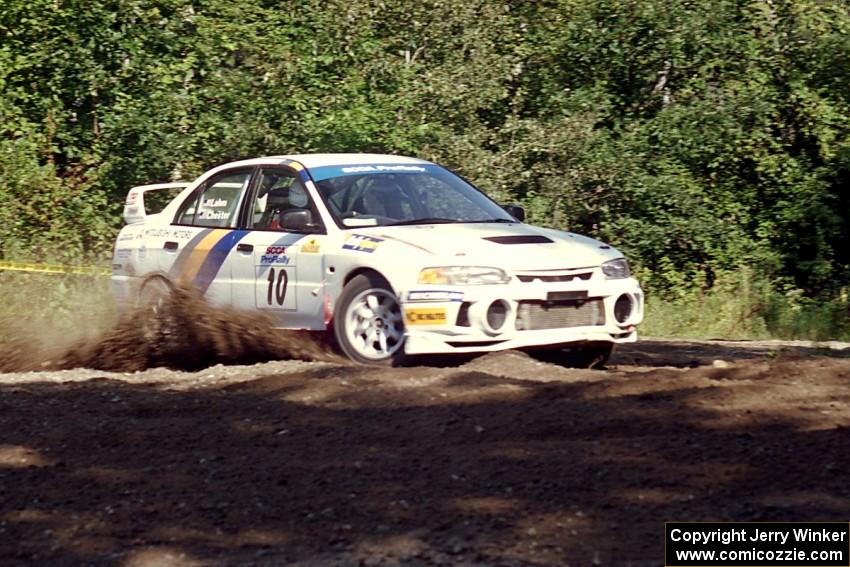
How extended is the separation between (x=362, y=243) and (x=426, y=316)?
857 millimetres

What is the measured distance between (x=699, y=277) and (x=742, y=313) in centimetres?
171

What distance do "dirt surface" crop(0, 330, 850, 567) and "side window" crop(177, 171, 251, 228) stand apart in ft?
9.77

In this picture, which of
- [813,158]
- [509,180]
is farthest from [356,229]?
[813,158]

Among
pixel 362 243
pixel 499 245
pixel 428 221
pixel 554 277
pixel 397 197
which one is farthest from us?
pixel 397 197

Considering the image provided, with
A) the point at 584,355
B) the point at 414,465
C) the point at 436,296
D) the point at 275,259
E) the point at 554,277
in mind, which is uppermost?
the point at 275,259

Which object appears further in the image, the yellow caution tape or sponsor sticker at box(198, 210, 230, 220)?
the yellow caution tape

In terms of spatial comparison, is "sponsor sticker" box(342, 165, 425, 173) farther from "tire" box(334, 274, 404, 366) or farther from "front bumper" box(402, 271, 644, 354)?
"front bumper" box(402, 271, 644, 354)

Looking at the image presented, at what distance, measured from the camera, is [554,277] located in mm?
9312

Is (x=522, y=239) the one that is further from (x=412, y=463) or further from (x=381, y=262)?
(x=412, y=463)

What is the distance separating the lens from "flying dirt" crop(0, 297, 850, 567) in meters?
4.98

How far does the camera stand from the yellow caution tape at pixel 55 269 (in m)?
14.6

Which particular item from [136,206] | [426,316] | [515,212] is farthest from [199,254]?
[426,316]

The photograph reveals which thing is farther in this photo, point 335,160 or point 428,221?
point 335,160

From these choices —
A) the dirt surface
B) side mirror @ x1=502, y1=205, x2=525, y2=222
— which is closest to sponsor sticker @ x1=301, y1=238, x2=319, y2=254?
side mirror @ x1=502, y1=205, x2=525, y2=222
